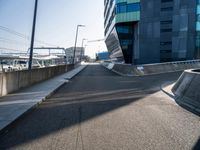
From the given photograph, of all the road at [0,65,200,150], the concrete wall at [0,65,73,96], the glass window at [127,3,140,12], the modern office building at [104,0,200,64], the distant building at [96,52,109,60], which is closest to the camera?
the road at [0,65,200,150]

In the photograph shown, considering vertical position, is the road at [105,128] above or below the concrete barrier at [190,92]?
below

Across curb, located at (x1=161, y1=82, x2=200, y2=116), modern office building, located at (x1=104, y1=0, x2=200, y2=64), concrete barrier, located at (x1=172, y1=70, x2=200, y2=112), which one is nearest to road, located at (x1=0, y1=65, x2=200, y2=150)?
curb, located at (x1=161, y1=82, x2=200, y2=116)

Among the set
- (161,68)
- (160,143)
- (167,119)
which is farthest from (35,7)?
(161,68)

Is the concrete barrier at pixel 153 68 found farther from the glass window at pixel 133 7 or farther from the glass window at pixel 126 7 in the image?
the glass window at pixel 126 7


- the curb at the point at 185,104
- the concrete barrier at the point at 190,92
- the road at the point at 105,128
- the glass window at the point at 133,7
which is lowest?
the road at the point at 105,128

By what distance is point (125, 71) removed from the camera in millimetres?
29266

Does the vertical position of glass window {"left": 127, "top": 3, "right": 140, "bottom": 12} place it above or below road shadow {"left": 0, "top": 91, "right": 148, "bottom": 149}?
above

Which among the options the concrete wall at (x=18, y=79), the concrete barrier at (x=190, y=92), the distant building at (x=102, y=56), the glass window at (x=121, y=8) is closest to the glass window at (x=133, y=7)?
the glass window at (x=121, y=8)

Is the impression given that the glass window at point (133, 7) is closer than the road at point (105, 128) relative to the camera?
No

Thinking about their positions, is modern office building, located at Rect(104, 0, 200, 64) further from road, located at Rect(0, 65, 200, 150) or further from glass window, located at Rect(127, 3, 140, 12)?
road, located at Rect(0, 65, 200, 150)

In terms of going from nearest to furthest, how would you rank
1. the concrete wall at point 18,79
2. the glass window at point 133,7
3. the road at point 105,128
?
the road at point 105,128, the concrete wall at point 18,79, the glass window at point 133,7

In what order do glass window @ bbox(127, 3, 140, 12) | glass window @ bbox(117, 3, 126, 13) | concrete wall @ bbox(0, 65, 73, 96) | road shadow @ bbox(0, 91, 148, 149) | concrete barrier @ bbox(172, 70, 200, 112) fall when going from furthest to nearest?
glass window @ bbox(117, 3, 126, 13), glass window @ bbox(127, 3, 140, 12), concrete wall @ bbox(0, 65, 73, 96), concrete barrier @ bbox(172, 70, 200, 112), road shadow @ bbox(0, 91, 148, 149)

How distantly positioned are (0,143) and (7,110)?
324 centimetres

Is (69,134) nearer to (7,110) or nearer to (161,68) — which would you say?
(7,110)
